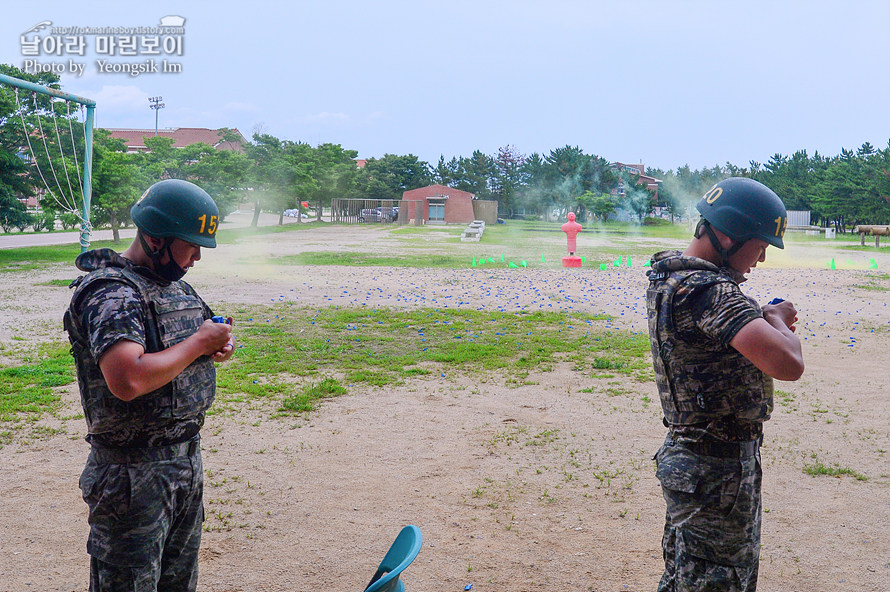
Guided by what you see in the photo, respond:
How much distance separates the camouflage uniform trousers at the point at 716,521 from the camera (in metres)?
2.55

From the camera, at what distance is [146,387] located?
228 centimetres

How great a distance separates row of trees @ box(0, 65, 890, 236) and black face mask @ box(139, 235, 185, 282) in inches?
672

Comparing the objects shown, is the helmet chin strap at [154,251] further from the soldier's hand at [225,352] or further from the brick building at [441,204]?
the brick building at [441,204]

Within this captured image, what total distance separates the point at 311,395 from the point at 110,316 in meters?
5.22

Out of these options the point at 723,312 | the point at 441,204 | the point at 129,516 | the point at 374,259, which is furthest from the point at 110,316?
the point at 441,204

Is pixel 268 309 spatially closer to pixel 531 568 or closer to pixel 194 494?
pixel 531 568

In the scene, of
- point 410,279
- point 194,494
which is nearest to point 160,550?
point 194,494

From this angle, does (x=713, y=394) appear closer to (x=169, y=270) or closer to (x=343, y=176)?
(x=169, y=270)

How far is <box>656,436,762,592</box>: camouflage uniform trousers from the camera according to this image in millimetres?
2549

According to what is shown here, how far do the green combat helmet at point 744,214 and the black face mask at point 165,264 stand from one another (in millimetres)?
1932

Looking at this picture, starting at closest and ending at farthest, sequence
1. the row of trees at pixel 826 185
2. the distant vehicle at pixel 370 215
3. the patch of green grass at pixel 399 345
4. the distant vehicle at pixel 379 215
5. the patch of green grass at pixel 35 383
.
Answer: the patch of green grass at pixel 35 383 < the patch of green grass at pixel 399 345 < the row of trees at pixel 826 185 < the distant vehicle at pixel 370 215 < the distant vehicle at pixel 379 215

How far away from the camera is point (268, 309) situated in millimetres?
12859

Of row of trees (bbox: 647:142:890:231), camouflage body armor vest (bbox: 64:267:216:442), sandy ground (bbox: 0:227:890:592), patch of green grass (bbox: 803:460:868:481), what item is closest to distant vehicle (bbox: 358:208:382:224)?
row of trees (bbox: 647:142:890:231)

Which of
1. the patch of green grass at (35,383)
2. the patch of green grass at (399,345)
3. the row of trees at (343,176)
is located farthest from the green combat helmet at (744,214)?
the row of trees at (343,176)
